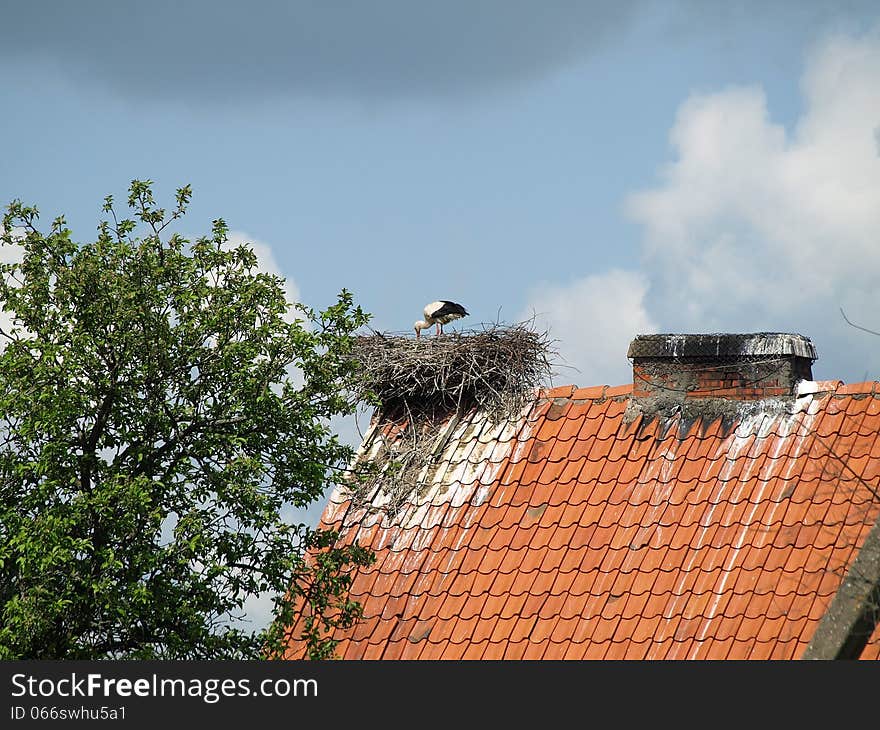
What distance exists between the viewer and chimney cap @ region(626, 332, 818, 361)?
12.1 metres

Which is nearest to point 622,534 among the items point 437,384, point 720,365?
point 720,365

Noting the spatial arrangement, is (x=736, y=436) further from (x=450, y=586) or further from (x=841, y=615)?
(x=841, y=615)

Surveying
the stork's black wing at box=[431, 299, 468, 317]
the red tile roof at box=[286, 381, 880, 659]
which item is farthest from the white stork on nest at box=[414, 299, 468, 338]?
the red tile roof at box=[286, 381, 880, 659]

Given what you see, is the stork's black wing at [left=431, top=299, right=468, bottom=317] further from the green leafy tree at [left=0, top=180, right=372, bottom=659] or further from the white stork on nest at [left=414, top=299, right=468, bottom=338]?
the green leafy tree at [left=0, top=180, right=372, bottom=659]

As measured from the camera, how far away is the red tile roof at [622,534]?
34.3 feet

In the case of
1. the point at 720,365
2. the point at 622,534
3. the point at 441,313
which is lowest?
the point at 622,534

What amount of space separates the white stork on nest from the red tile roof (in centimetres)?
257

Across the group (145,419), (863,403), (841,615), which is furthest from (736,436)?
(145,419)

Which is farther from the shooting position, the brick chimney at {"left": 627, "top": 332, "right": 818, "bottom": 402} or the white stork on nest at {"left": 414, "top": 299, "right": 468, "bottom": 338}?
the white stork on nest at {"left": 414, "top": 299, "right": 468, "bottom": 338}

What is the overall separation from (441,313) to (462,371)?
2.20 meters

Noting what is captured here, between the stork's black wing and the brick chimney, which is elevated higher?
the stork's black wing

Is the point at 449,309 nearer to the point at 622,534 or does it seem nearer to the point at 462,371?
the point at 462,371

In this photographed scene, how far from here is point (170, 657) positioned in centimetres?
1046

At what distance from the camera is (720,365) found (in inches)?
484
